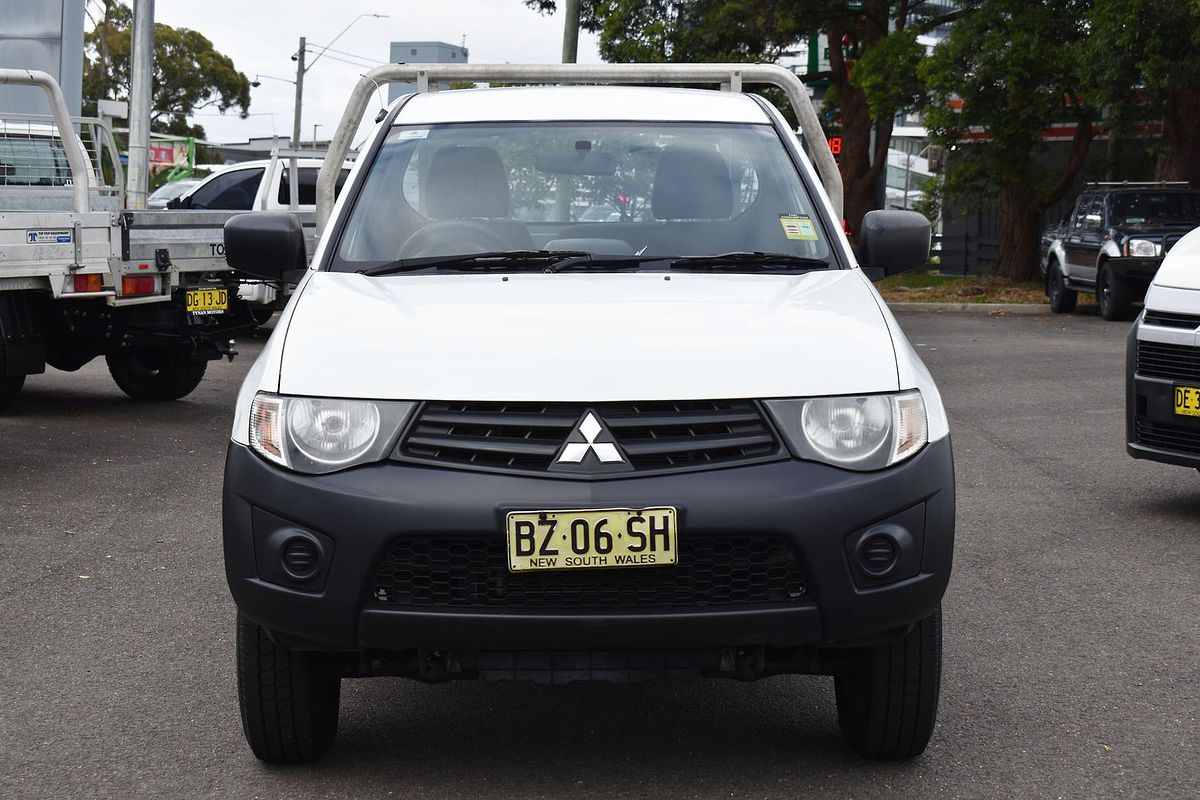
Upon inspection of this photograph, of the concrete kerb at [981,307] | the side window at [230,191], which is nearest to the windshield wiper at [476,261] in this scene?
the side window at [230,191]

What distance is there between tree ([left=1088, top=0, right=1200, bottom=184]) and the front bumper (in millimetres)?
18086

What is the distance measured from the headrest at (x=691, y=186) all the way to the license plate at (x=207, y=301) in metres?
6.30

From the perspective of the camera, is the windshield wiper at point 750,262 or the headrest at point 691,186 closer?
the windshield wiper at point 750,262

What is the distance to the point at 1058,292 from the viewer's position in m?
22.6

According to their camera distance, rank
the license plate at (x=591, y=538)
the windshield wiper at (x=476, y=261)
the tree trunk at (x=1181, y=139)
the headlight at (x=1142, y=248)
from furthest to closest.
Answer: the tree trunk at (x=1181, y=139) < the headlight at (x=1142, y=248) < the windshield wiper at (x=476, y=261) < the license plate at (x=591, y=538)

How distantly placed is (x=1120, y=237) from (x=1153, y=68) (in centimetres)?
266

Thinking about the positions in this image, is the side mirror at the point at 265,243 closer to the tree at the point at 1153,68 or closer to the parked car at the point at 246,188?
the parked car at the point at 246,188

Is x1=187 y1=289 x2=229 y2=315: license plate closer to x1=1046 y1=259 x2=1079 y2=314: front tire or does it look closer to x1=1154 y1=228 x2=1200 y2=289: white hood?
x1=1154 y1=228 x2=1200 y2=289: white hood

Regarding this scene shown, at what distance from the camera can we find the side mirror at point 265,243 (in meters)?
4.96

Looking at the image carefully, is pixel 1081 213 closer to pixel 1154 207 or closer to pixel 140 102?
pixel 1154 207

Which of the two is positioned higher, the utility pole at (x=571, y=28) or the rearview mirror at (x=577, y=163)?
the utility pole at (x=571, y=28)

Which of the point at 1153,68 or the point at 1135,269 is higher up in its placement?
the point at 1153,68

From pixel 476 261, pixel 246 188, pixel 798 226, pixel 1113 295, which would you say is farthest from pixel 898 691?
pixel 1113 295

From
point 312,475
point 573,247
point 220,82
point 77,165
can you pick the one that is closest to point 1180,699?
point 573,247
